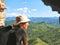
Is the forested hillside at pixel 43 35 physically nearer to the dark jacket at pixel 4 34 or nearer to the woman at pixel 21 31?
the woman at pixel 21 31

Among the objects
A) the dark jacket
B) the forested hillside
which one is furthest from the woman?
the forested hillside

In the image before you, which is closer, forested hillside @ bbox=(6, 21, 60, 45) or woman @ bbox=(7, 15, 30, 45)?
woman @ bbox=(7, 15, 30, 45)

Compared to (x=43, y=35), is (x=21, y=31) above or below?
above

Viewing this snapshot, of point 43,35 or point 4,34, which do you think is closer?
point 4,34

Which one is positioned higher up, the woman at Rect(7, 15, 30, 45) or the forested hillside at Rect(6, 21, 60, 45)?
the woman at Rect(7, 15, 30, 45)

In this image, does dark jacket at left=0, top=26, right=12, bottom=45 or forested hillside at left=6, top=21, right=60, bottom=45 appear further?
forested hillside at left=6, top=21, right=60, bottom=45

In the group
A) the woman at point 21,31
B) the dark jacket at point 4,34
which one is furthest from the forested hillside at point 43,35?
the dark jacket at point 4,34

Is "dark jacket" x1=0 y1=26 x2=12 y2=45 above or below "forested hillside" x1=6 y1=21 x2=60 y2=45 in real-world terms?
above

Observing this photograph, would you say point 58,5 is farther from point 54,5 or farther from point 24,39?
point 24,39

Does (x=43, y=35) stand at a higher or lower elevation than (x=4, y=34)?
lower

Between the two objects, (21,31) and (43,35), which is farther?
(43,35)

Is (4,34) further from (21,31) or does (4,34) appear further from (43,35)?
(43,35)

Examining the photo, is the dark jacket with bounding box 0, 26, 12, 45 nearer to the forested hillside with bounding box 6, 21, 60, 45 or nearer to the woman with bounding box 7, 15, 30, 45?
the woman with bounding box 7, 15, 30, 45

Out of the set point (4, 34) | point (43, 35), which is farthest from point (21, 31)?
point (43, 35)
